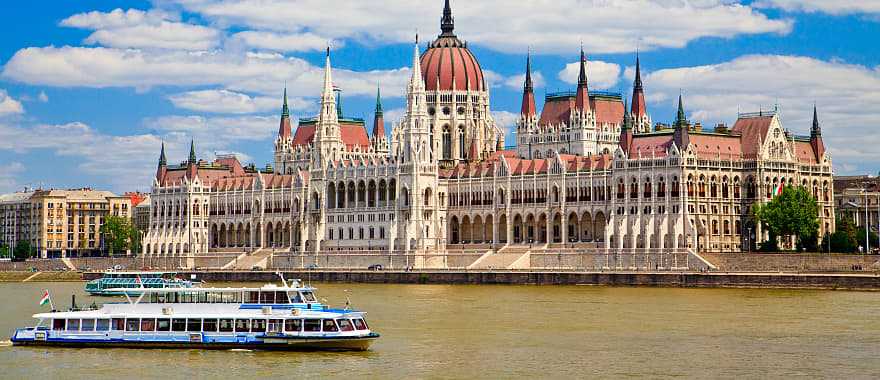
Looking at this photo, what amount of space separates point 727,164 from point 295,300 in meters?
73.0

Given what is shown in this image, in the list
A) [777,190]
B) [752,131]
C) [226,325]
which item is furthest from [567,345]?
[752,131]

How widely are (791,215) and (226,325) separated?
7035 centimetres

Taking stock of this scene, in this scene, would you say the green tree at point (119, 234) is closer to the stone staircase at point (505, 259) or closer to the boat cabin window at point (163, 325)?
the stone staircase at point (505, 259)

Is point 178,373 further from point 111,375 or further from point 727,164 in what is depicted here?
point 727,164

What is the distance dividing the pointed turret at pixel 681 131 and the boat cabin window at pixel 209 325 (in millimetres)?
72664

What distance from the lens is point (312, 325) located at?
225 ft

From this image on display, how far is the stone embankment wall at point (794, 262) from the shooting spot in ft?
383

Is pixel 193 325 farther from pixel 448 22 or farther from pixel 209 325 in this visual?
pixel 448 22

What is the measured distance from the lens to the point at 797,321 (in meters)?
82.0

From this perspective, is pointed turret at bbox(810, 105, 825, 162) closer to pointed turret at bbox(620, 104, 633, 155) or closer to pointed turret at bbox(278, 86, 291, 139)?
pointed turret at bbox(620, 104, 633, 155)

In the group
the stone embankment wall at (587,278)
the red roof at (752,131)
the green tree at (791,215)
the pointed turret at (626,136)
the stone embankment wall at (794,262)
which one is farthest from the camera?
the pointed turret at (626,136)

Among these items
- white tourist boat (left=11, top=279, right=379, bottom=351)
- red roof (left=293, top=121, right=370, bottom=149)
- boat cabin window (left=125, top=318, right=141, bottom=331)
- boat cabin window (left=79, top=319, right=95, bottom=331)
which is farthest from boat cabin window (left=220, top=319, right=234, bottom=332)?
red roof (left=293, top=121, right=370, bottom=149)

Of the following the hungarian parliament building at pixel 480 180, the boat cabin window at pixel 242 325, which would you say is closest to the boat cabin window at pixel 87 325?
the boat cabin window at pixel 242 325

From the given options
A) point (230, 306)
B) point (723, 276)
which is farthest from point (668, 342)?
point (723, 276)
